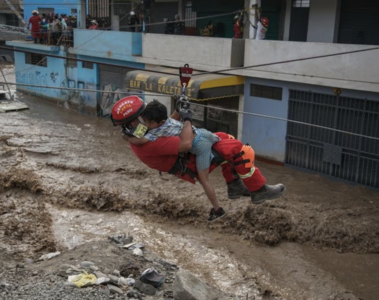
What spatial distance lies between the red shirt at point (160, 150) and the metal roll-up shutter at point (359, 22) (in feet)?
35.3

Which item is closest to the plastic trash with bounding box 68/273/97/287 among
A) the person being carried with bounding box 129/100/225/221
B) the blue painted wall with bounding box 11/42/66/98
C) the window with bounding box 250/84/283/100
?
the person being carried with bounding box 129/100/225/221

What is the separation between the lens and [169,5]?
21500mm

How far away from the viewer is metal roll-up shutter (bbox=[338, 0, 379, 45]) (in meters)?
14.0

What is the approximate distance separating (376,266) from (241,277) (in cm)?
274

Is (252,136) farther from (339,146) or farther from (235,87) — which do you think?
(339,146)

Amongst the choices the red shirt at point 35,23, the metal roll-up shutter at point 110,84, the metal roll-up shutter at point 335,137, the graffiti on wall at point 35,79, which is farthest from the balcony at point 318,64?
the graffiti on wall at point 35,79

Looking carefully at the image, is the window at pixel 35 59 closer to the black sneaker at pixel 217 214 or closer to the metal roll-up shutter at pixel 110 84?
the metal roll-up shutter at pixel 110 84

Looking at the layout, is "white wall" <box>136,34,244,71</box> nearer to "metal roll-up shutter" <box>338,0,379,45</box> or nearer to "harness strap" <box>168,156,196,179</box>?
"metal roll-up shutter" <box>338,0,379,45</box>

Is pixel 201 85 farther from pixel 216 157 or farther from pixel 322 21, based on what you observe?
pixel 216 157

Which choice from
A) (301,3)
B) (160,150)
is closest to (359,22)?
(301,3)

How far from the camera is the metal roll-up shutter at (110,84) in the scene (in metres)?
20.7

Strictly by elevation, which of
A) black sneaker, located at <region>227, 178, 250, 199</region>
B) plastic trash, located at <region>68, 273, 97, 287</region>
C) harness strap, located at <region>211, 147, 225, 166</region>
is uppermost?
harness strap, located at <region>211, 147, 225, 166</region>

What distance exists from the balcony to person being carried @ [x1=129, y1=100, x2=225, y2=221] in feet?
20.9

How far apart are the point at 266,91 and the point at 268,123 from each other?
941mm
